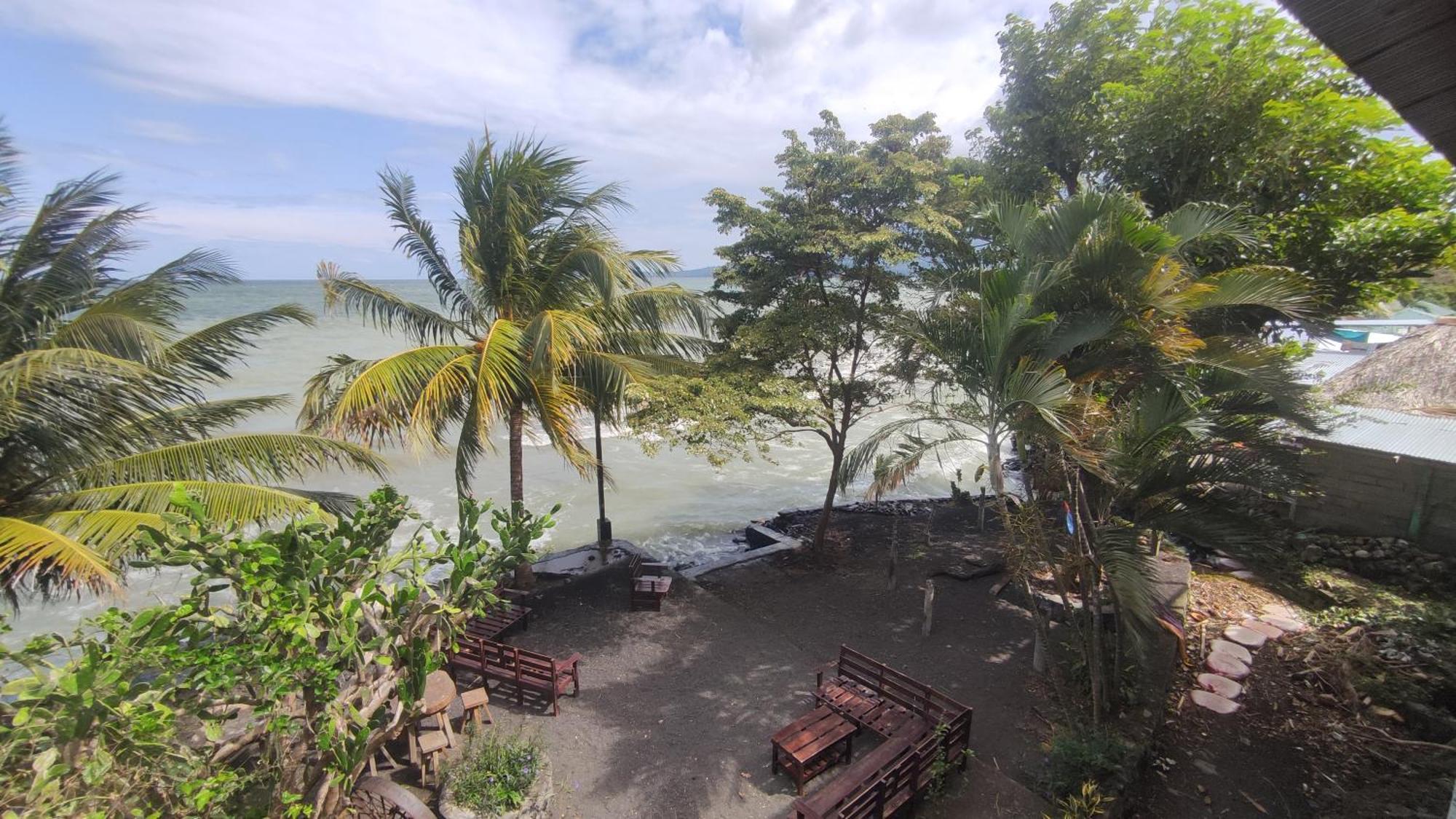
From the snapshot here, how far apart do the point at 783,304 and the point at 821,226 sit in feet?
4.59

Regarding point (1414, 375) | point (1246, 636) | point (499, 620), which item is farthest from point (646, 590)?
point (1414, 375)

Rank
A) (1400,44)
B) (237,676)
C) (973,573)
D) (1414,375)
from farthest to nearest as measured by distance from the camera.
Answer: (1414,375), (973,573), (237,676), (1400,44)

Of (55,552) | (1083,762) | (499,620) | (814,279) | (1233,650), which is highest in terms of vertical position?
(814,279)

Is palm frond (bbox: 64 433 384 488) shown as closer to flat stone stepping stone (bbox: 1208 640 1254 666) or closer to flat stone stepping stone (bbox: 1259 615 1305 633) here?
flat stone stepping stone (bbox: 1208 640 1254 666)

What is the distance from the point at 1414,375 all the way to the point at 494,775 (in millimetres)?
16064

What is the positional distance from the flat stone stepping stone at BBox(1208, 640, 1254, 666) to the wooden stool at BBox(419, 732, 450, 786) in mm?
8270

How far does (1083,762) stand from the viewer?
5.18 metres

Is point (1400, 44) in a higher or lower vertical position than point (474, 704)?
higher

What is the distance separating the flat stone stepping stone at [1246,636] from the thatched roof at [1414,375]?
562cm

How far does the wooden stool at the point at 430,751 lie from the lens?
221 inches

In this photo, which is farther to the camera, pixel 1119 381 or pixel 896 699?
pixel 896 699

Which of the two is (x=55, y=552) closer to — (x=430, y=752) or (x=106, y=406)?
A: (x=106, y=406)

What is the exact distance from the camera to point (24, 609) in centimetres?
1134

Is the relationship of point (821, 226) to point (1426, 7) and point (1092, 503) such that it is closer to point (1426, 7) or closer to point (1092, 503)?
point (1092, 503)
